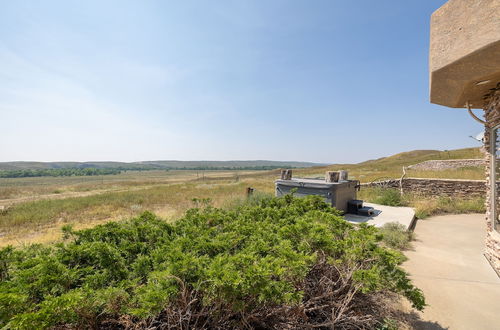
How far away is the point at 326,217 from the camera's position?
3430 millimetres

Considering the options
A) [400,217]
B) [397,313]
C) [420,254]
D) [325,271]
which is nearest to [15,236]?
[325,271]

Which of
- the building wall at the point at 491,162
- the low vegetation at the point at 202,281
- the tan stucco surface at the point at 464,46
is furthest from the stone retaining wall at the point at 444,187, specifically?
the low vegetation at the point at 202,281

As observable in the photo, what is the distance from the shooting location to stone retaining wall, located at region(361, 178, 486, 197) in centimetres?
1038

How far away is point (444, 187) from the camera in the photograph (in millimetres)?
11469

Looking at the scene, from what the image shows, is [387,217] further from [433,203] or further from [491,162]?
[491,162]

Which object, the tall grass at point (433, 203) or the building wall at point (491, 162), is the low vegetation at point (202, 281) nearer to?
the building wall at point (491, 162)

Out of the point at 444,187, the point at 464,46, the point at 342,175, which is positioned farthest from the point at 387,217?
the point at 464,46

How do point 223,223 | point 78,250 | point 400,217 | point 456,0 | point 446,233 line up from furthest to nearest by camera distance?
1. point 400,217
2. point 446,233
3. point 223,223
4. point 456,0
5. point 78,250

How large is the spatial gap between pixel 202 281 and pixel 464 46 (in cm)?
450

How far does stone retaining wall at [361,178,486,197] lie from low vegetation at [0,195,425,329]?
12074mm

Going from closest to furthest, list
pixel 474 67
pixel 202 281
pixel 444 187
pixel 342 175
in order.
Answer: pixel 202 281
pixel 474 67
pixel 342 175
pixel 444 187

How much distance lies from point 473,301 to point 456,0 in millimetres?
4895

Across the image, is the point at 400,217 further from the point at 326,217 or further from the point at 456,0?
the point at 456,0

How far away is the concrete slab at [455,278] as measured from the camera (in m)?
3.14
